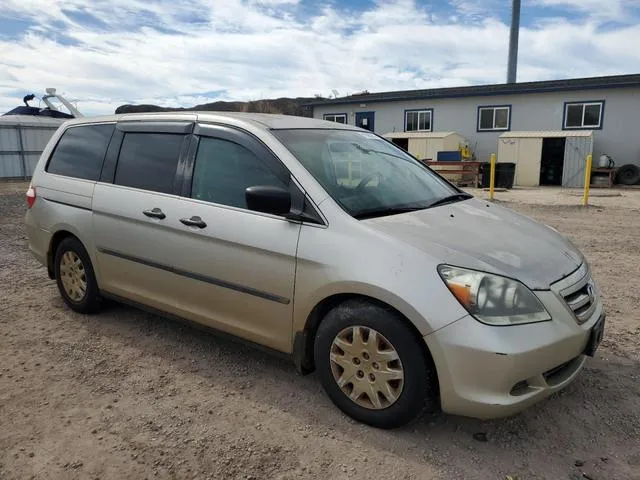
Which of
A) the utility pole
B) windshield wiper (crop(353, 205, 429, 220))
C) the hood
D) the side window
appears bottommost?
the hood

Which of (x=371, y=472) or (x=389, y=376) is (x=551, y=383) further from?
(x=371, y=472)

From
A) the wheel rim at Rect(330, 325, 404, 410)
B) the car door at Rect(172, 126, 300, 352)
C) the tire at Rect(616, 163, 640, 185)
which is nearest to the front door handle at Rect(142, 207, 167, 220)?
the car door at Rect(172, 126, 300, 352)

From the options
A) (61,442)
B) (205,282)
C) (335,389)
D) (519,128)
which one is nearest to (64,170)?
(205,282)

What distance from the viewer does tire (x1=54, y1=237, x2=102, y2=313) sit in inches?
168

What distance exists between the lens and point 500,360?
2.36 metres

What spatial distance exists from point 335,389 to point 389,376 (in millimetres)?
384

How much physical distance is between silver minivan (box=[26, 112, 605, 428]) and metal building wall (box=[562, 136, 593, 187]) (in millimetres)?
18714

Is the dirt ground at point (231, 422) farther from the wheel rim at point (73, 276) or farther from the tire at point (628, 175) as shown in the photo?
the tire at point (628, 175)

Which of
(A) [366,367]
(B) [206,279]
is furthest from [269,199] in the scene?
(A) [366,367]

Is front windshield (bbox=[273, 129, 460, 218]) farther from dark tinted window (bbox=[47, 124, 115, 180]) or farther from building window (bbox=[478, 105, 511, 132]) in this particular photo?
building window (bbox=[478, 105, 511, 132])

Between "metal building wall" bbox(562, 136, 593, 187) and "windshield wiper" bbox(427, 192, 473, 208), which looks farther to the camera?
"metal building wall" bbox(562, 136, 593, 187)

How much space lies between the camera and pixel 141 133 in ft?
12.9

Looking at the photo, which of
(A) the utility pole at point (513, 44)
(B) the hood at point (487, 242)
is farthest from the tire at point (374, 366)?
(A) the utility pole at point (513, 44)

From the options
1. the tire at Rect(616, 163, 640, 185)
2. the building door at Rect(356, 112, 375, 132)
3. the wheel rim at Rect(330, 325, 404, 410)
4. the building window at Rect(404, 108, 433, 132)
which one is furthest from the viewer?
the building door at Rect(356, 112, 375, 132)
